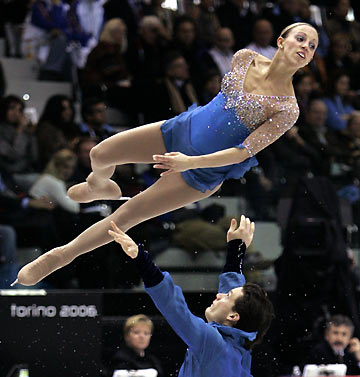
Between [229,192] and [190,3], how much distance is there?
2.23m

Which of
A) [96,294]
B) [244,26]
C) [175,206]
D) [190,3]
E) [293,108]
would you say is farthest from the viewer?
[190,3]

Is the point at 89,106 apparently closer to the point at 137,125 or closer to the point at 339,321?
the point at 137,125

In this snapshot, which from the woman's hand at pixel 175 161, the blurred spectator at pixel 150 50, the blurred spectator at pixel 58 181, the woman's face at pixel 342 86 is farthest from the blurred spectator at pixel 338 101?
the woman's hand at pixel 175 161

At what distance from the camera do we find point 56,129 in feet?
22.0

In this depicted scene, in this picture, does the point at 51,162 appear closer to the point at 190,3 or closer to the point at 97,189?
the point at 97,189

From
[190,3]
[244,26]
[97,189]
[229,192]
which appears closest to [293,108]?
[97,189]

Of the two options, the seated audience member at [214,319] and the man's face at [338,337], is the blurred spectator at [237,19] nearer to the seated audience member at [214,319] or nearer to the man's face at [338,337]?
the man's face at [338,337]

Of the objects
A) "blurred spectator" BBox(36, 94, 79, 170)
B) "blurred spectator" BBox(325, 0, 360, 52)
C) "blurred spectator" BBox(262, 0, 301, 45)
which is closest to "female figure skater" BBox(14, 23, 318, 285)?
"blurred spectator" BBox(36, 94, 79, 170)

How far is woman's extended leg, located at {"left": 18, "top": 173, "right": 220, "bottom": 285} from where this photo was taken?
16.7ft

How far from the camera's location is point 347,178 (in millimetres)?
7285

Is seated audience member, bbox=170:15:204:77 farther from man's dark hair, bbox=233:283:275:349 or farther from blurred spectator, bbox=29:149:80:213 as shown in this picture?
man's dark hair, bbox=233:283:275:349

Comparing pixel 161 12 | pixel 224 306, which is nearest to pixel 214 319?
pixel 224 306

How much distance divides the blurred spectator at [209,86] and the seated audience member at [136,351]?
1548 millimetres

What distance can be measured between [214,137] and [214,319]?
91cm
